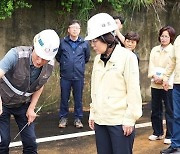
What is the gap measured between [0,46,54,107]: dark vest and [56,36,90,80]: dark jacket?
8.79 feet

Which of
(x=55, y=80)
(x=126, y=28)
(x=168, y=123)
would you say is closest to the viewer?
(x=168, y=123)

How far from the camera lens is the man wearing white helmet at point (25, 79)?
3770mm

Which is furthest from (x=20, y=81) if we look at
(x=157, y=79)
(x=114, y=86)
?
(x=157, y=79)

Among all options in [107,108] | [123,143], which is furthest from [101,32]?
[123,143]

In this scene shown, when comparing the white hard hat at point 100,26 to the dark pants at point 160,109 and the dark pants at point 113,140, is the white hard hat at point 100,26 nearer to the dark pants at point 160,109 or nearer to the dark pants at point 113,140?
the dark pants at point 113,140

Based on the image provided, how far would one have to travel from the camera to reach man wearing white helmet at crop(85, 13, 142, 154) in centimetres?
359

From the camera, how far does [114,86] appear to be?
364 centimetres

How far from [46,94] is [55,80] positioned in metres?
0.35

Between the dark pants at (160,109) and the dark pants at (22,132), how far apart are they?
2460 mm

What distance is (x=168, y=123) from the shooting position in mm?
6012

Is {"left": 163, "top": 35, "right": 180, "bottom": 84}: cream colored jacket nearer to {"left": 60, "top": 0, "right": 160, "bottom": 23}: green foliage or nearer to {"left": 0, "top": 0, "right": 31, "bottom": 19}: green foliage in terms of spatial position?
{"left": 60, "top": 0, "right": 160, "bottom": 23}: green foliage

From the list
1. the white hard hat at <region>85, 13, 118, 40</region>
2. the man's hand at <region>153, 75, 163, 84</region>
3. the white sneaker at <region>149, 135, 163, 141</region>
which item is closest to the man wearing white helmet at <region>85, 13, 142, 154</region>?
the white hard hat at <region>85, 13, 118, 40</region>

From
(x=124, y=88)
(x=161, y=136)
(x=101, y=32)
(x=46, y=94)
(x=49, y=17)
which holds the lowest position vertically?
(x=161, y=136)

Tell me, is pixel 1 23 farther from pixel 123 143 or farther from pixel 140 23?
pixel 123 143
